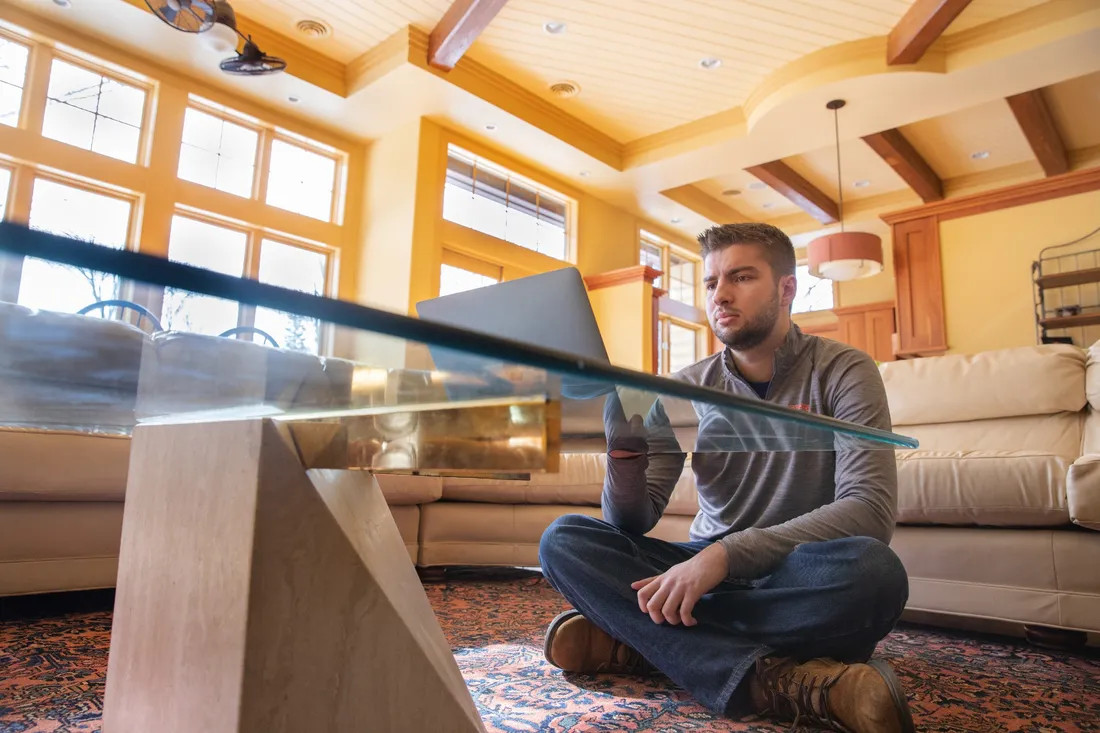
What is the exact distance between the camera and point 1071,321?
4785 mm

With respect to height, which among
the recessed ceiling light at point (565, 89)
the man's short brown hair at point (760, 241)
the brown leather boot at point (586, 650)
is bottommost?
the brown leather boot at point (586, 650)

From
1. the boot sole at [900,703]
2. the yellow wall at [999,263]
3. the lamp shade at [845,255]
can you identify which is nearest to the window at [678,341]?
the lamp shade at [845,255]

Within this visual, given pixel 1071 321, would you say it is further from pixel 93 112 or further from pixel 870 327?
pixel 93 112

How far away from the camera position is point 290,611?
519mm

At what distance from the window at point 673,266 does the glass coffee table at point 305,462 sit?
7131 mm

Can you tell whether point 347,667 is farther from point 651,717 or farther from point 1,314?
point 651,717

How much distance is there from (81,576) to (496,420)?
163cm

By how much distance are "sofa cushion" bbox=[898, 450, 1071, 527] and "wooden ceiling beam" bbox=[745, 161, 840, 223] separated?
5.15m

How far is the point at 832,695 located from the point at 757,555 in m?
0.20

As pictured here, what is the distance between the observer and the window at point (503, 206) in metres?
5.84

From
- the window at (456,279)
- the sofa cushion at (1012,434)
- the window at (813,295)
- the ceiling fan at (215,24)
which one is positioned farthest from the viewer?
the window at (813,295)

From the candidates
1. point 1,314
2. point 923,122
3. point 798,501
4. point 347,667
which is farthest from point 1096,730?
point 923,122

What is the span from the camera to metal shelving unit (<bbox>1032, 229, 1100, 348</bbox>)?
4.73 metres

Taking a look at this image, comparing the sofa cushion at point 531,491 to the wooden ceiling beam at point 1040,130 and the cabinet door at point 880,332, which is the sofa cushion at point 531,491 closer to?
the wooden ceiling beam at point 1040,130
